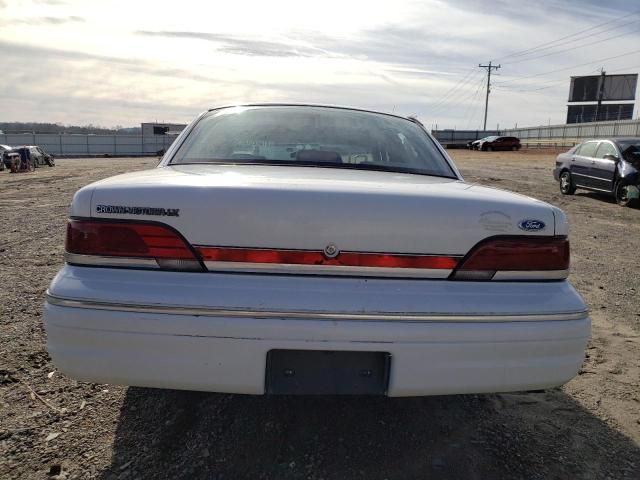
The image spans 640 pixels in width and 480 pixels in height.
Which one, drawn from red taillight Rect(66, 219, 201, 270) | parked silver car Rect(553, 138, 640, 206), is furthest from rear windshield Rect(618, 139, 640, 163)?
red taillight Rect(66, 219, 201, 270)

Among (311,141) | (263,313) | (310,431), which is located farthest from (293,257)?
(311,141)

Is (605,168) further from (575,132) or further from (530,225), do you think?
(575,132)

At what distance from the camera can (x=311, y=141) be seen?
118 inches

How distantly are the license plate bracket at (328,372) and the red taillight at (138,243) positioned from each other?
0.49 meters

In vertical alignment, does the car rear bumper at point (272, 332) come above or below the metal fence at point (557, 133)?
below

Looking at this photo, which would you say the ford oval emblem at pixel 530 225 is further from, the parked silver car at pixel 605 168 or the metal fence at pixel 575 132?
the metal fence at pixel 575 132

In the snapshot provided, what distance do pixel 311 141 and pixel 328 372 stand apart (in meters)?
1.55

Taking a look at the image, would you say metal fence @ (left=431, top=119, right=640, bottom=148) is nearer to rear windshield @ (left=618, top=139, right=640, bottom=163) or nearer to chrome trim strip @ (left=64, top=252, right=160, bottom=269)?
rear windshield @ (left=618, top=139, right=640, bottom=163)

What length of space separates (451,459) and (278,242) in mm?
1243

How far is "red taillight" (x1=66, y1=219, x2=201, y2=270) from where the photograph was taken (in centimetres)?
190

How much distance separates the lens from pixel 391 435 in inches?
94.3

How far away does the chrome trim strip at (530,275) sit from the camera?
2.00 meters

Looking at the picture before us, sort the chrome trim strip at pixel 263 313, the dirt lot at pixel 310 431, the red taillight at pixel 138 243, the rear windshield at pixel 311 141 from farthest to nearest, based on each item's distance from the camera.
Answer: the rear windshield at pixel 311 141
the dirt lot at pixel 310 431
the red taillight at pixel 138 243
the chrome trim strip at pixel 263 313

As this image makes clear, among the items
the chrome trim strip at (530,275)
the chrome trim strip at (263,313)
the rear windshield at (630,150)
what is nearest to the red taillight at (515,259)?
the chrome trim strip at (530,275)
